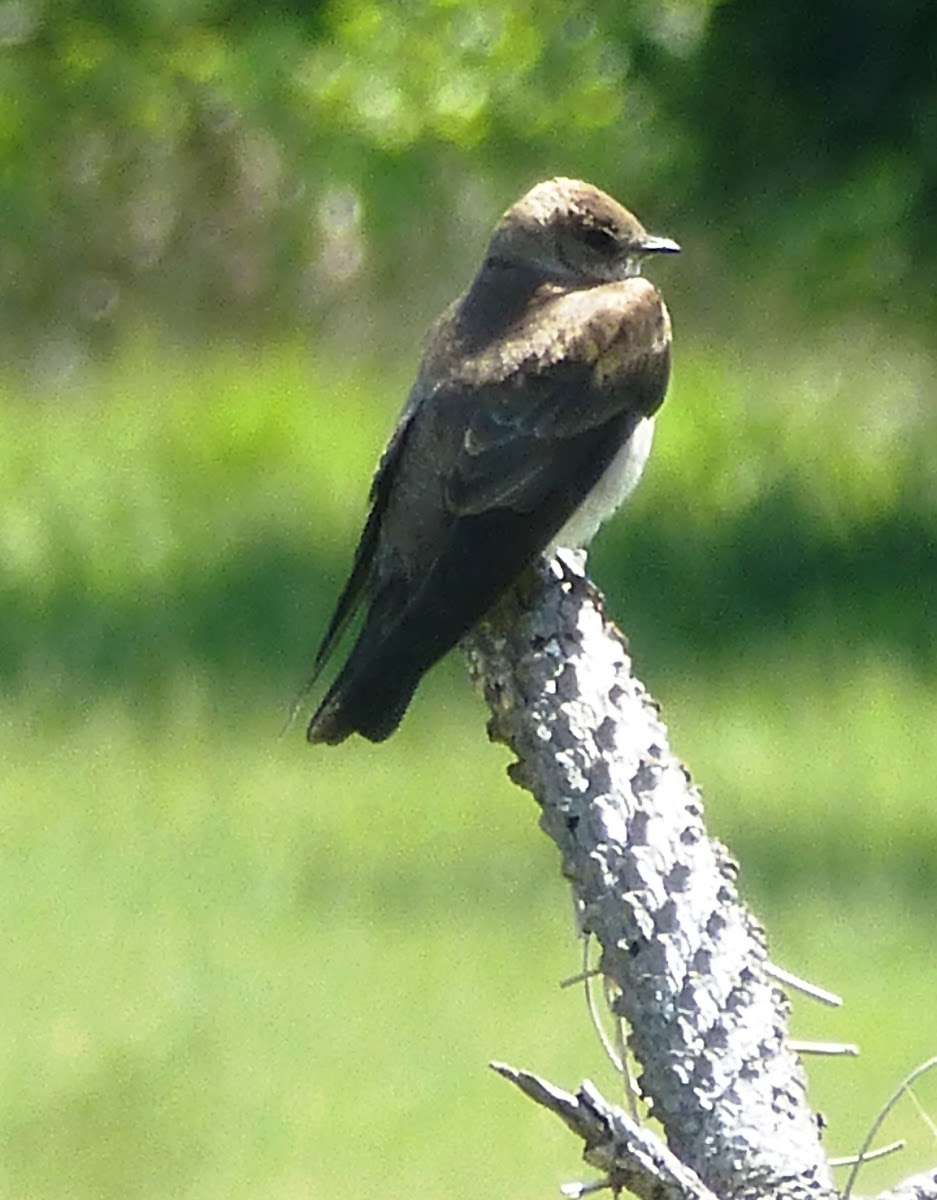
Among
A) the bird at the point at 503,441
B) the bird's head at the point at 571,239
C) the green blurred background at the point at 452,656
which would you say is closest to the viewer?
the bird at the point at 503,441

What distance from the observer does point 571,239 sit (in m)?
5.68

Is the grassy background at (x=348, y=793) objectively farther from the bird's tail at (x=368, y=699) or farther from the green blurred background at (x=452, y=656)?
the bird's tail at (x=368, y=699)

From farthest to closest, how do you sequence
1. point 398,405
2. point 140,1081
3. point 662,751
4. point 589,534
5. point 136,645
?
1. point 398,405
2. point 136,645
3. point 140,1081
4. point 589,534
5. point 662,751

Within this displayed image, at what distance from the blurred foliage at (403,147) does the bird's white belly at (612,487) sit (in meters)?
6.98

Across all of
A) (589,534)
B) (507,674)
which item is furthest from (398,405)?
(507,674)

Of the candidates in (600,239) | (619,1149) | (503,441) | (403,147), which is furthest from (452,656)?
(619,1149)

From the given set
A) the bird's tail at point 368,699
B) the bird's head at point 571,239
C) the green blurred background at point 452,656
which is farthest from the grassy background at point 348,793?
the bird's tail at point 368,699

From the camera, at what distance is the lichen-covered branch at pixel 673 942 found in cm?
238

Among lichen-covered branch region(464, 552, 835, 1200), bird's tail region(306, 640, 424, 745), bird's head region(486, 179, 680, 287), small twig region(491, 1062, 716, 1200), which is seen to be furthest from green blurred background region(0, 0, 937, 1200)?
small twig region(491, 1062, 716, 1200)

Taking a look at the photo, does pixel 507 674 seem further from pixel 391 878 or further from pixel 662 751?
pixel 391 878

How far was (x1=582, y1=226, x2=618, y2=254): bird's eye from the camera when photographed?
569 cm

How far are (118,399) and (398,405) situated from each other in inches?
47.6

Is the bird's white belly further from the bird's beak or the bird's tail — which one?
the bird's tail

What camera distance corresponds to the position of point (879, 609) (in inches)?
471
